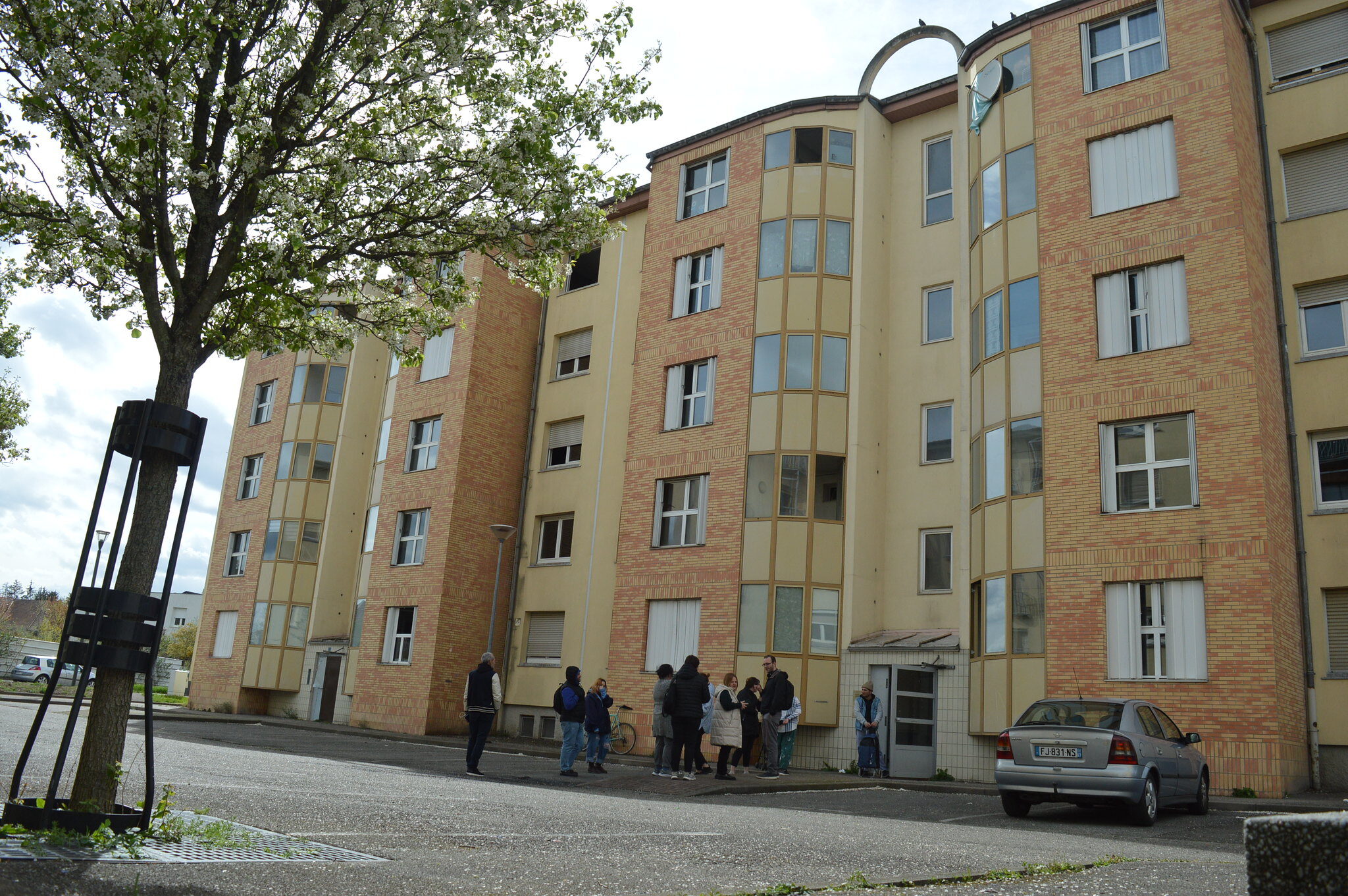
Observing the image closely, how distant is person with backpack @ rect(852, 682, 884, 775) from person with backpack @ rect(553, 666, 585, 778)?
251 inches

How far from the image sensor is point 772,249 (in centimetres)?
2614

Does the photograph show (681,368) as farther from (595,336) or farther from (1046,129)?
(1046,129)

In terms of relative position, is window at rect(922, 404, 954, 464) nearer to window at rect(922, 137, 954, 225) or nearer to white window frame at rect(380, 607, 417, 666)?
window at rect(922, 137, 954, 225)

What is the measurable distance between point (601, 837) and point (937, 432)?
18.2 metres

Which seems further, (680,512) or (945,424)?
(680,512)

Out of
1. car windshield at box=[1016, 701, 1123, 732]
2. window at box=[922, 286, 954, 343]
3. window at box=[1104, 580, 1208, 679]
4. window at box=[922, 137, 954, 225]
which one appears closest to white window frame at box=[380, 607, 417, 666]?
window at box=[922, 286, 954, 343]

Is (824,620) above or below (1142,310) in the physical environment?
below

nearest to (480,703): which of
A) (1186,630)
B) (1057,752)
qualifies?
(1057,752)

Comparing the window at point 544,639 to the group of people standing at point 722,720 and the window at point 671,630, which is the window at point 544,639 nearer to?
the window at point 671,630

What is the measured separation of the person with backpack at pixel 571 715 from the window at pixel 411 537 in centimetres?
1450

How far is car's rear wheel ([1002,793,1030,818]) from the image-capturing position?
13088 mm

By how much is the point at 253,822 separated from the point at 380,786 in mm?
4385

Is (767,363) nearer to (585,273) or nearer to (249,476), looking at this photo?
(585,273)

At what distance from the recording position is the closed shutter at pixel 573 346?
102 ft
